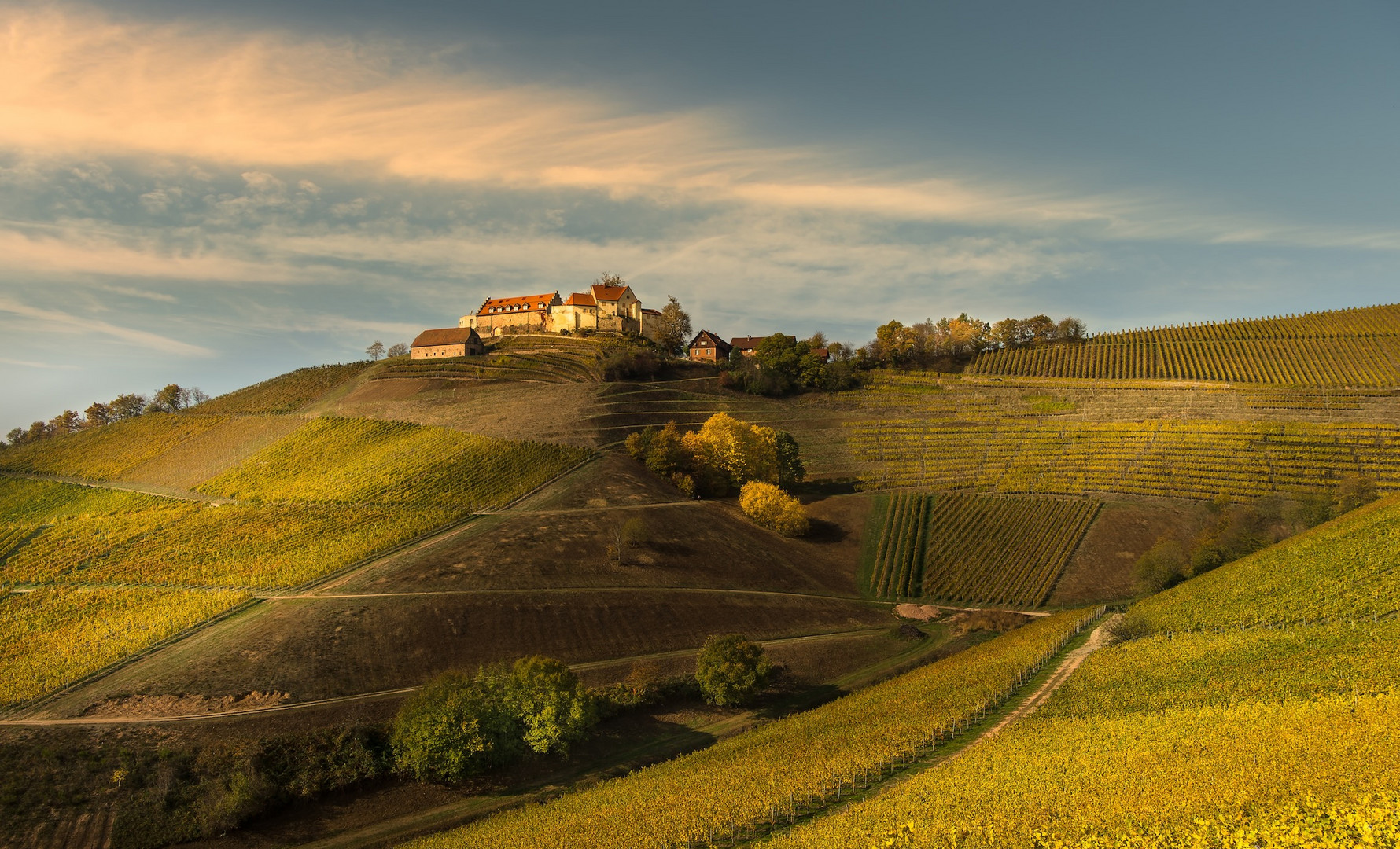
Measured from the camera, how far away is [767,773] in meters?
41.1

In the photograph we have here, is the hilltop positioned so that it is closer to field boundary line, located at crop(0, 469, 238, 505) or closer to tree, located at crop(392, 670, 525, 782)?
field boundary line, located at crop(0, 469, 238, 505)

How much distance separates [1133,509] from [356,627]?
268 ft

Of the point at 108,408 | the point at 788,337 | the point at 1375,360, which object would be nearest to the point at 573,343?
the point at 788,337

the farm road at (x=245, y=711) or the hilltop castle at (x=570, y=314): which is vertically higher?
the hilltop castle at (x=570, y=314)

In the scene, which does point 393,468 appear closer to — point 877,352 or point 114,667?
point 114,667

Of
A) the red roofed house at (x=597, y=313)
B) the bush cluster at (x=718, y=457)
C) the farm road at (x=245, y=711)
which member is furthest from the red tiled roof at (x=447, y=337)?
the farm road at (x=245, y=711)

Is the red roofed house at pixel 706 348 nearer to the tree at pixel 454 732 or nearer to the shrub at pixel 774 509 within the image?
the shrub at pixel 774 509

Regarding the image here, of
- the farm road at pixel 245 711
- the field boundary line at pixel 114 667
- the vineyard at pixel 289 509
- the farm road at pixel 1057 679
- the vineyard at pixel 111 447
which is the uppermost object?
the vineyard at pixel 111 447

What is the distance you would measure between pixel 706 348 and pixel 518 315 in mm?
45035

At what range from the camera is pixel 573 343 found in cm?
16088

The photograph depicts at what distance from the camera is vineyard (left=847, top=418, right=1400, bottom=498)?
9181 centimetres

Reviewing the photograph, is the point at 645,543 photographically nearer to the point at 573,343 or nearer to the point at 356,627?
the point at 356,627

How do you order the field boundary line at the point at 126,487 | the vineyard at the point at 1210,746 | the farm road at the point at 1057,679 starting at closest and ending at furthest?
the vineyard at the point at 1210,746, the farm road at the point at 1057,679, the field boundary line at the point at 126,487

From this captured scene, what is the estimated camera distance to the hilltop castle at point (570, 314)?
564 feet
